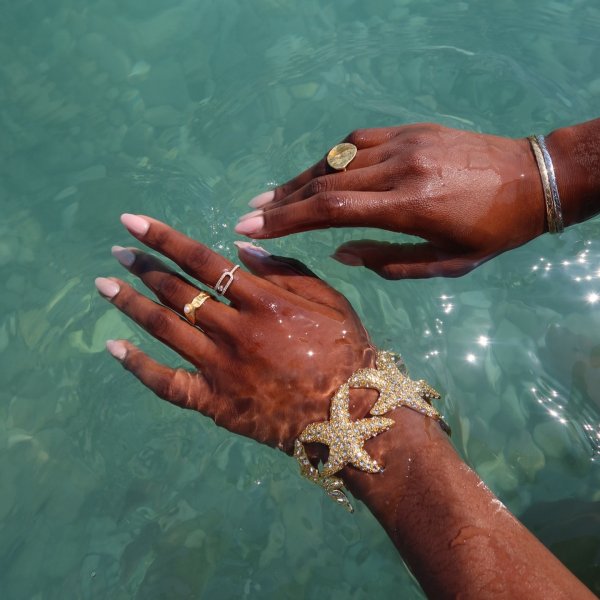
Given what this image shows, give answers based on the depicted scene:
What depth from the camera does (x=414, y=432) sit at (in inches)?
78.7

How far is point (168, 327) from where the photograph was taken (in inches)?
84.4

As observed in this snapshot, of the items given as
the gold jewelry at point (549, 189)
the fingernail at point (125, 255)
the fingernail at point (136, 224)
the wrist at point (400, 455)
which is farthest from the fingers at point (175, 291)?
the gold jewelry at point (549, 189)

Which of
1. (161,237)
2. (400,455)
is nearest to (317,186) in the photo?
(161,237)

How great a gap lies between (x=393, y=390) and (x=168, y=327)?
75 cm

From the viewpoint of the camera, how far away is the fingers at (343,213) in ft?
6.74

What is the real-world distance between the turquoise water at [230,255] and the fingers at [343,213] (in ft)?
3.16

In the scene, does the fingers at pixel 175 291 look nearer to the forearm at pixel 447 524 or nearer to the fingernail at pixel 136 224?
the fingernail at pixel 136 224

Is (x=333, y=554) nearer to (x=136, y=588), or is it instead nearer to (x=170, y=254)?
(x=136, y=588)

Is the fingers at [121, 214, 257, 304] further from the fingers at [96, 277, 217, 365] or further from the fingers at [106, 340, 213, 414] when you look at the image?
the fingers at [106, 340, 213, 414]

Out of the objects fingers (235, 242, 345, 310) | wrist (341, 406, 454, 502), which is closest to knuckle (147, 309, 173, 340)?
fingers (235, 242, 345, 310)

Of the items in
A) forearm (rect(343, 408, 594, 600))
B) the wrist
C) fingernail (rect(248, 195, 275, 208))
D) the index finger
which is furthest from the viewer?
fingernail (rect(248, 195, 275, 208))

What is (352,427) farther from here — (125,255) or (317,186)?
(125,255)

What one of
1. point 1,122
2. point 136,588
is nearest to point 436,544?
point 136,588

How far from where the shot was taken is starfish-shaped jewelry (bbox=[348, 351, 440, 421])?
2.01m
